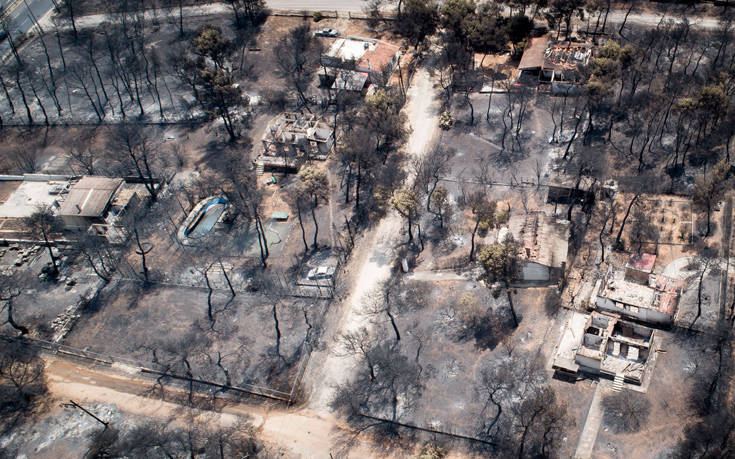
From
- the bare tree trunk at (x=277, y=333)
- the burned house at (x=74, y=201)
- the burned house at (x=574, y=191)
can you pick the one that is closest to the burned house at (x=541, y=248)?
the burned house at (x=574, y=191)

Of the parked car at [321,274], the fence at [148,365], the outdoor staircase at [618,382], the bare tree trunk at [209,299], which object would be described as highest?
the outdoor staircase at [618,382]

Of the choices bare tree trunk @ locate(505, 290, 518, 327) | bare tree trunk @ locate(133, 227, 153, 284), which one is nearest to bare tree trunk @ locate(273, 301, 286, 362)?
bare tree trunk @ locate(133, 227, 153, 284)

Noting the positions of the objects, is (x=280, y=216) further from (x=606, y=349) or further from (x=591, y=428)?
(x=591, y=428)

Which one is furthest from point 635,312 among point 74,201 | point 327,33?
point 327,33

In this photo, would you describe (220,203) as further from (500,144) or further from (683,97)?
(683,97)

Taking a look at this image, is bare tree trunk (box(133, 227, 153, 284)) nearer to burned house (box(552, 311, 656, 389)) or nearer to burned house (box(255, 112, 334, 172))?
burned house (box(255, 112, 334, 172))

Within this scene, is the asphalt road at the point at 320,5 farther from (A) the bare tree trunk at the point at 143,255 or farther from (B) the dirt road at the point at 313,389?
(A) the bare tree trunk at the point at 143,255
